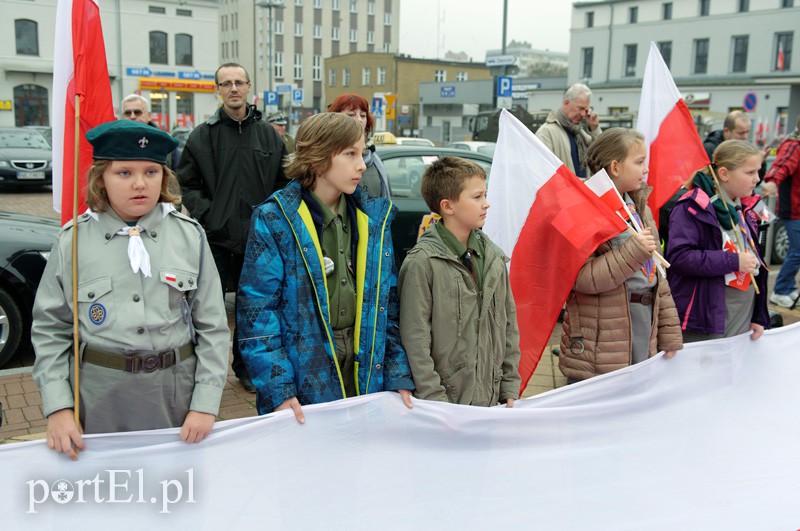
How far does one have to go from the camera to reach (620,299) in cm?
373

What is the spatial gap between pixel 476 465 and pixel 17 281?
4.07 m

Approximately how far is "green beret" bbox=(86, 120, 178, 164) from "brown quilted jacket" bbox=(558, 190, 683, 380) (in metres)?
2.10

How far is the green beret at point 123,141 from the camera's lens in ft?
8.30

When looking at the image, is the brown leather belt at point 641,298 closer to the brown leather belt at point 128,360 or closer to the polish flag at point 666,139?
the polish flag at point 666,139

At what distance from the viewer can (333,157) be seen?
2.95 metres

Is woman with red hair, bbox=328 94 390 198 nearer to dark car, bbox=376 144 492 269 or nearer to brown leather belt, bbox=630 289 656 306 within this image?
brown leather belt, bbox=630 289 656 306

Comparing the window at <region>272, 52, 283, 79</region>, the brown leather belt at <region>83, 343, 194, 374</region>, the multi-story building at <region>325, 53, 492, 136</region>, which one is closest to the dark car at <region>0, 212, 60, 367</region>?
the brown leather belt at <region>83, 343, 194, 374</region>

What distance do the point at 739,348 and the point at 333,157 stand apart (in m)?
2.58

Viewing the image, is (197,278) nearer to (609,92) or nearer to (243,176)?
(243,176)

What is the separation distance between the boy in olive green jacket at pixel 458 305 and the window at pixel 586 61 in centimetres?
6182

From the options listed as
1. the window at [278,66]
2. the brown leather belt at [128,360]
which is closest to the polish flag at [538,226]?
the brown leather belt at [128,360]

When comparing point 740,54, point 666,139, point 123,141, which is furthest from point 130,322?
point 740,54

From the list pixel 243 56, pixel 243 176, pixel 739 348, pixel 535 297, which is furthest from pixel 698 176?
pixel 243 56

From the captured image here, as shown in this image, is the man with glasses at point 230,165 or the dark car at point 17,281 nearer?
the man with glasses at point 230,165
